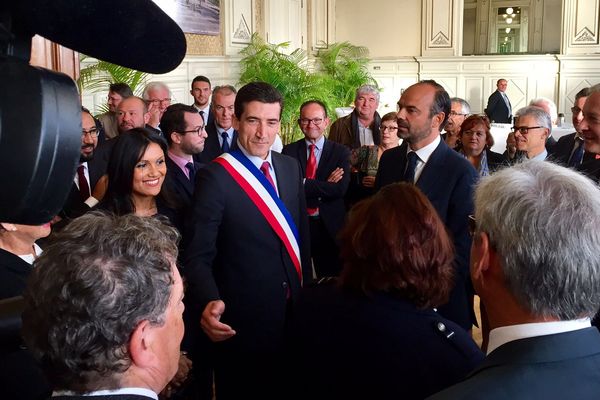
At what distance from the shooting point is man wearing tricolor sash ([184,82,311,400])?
2271 mm

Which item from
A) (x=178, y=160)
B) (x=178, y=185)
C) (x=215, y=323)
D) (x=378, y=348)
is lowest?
(x=215, y=323)

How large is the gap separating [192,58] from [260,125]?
622 centimetres

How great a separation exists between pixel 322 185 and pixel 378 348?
234cm

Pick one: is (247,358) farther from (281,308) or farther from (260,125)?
(260,125)

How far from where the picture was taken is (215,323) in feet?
6.86

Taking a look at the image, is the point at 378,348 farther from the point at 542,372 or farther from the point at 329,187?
the point at 329,187

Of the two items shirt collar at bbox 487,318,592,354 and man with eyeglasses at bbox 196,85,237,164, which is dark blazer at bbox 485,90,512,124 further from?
shirt collar at bbox 487,318,592,354

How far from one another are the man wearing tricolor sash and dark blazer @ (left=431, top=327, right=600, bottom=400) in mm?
1236

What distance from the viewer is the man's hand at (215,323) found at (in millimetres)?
2082

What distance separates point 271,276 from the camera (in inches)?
91.2

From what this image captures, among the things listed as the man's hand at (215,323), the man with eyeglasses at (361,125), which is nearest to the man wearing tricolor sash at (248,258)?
the man's hand at (215,323)

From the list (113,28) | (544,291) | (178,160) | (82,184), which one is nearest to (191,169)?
(178,160)

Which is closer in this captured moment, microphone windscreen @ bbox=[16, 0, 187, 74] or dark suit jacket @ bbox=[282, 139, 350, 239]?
microphone windscreen @ bbox=[16, 0, 187, 74]

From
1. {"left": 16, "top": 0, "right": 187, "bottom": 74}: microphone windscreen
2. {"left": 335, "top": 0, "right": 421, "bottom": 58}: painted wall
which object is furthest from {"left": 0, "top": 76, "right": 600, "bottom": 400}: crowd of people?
{"left": 335, "top": 0, "right": 421, "bottom": 58}: painted wall
